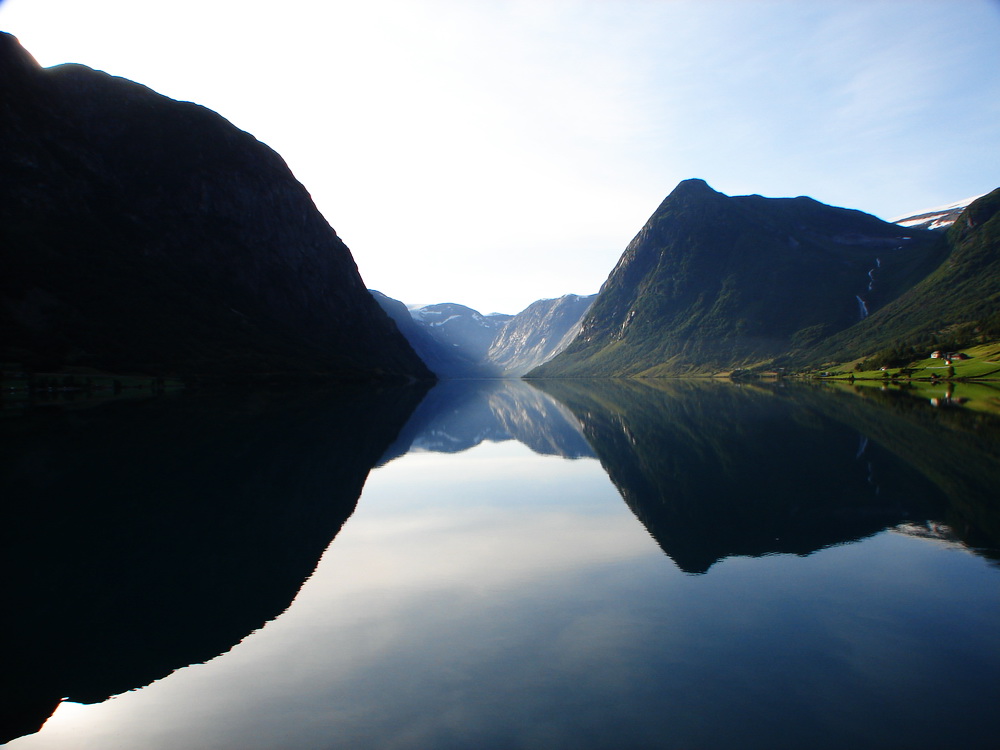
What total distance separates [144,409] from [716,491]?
6543 centimetres

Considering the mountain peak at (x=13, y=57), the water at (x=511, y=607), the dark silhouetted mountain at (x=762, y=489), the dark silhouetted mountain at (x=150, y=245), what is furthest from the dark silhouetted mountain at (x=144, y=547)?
the mountain peak at (x=13, y=57)

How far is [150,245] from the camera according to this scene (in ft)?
515

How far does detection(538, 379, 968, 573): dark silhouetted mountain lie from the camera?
1866 cm

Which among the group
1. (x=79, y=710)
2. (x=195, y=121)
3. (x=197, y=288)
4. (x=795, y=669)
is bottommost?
(x=79, y=710)

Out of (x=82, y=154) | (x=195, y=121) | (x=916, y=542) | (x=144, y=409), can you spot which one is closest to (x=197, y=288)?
(x=82, y=154)

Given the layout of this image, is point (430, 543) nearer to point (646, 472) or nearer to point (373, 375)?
point (646, 472)

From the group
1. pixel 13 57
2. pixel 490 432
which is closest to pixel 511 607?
pixel 490 432

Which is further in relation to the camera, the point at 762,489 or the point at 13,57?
the point at 13,57

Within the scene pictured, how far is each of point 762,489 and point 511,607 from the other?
16.4 metres

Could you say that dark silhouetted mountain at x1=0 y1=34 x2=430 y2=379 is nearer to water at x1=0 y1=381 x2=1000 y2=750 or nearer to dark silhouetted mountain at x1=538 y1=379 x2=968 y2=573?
water at x1=0 y1=381 x2=1000 y2=750

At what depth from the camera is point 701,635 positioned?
11.7 metres

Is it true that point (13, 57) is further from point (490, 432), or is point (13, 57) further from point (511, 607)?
point (511, 607)

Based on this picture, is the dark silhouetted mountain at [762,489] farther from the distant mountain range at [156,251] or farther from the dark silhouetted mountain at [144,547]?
the distant mountain range at [156,251]

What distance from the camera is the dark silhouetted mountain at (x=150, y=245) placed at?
117 meters
